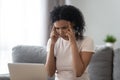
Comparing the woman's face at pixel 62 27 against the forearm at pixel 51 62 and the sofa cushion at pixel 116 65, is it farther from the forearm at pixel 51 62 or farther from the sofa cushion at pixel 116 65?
the sofa cushion at pixel 116 65

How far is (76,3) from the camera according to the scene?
402 cm

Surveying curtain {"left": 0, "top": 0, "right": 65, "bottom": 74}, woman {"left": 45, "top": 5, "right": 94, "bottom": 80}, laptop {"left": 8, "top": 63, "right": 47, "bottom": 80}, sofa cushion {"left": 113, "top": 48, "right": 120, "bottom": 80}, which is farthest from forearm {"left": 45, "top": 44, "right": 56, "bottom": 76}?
curtain {"left": 0, "top": 0, "right": 65, "bottom": 74}

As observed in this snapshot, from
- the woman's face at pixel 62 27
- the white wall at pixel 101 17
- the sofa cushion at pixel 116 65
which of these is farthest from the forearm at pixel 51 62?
the white wall at pixel 101 17

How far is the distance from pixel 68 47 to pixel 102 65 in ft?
2.57

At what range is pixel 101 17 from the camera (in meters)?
3.88

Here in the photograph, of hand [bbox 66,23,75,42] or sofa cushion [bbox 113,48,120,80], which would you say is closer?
hand [bbox 66,23,75,42]

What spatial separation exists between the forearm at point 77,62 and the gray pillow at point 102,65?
2.63 feet

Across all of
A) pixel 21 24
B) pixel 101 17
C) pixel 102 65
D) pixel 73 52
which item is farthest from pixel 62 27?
pixel 101 17

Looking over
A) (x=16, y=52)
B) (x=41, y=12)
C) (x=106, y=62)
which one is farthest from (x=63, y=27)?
(x=41, y=12)

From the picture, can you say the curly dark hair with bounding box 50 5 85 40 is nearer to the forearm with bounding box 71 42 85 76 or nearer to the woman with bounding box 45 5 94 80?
Result: the woman with bounding box 45 5 94 80

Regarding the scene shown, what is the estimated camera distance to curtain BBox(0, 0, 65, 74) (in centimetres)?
321

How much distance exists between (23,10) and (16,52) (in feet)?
3.00

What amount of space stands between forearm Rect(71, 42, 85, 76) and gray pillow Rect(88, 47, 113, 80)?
80 centimetres

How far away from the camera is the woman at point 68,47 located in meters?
1.68
